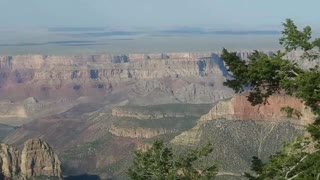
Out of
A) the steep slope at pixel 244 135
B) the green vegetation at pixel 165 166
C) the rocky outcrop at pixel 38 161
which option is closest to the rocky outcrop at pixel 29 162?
the rocky outcrop at pixel 38 161

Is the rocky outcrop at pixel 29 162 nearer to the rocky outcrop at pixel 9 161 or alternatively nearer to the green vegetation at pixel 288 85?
the rocky outcrop at pixel 9 161

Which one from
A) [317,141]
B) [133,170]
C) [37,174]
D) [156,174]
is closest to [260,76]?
[317,141]

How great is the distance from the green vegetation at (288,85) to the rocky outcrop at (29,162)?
124 meters

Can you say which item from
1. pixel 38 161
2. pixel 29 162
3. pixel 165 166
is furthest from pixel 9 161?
pixel 165 166

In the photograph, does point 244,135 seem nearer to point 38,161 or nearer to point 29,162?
point 38,161

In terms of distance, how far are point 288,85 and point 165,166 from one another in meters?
13.0

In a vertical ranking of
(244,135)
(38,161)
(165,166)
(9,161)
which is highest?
(165,166)

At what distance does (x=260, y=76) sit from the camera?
35.8 metres

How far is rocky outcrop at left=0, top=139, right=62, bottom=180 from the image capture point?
164375mm

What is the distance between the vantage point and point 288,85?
114 feet

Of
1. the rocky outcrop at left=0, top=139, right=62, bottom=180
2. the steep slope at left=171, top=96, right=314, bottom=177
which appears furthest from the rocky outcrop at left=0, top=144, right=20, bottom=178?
the steep slope at left=171, top=96, right=314, bottom=177

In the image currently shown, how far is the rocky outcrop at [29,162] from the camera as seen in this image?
16438 cm

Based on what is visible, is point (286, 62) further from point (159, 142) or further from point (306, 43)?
point (159, 142)

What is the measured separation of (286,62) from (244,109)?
164456mm
